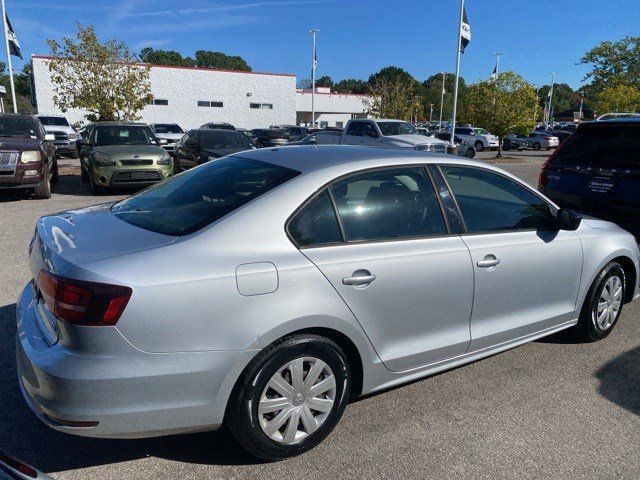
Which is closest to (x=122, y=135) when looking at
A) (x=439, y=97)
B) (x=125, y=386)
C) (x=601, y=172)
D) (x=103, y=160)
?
(x=103, y=160)

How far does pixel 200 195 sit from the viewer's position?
3.10 metres

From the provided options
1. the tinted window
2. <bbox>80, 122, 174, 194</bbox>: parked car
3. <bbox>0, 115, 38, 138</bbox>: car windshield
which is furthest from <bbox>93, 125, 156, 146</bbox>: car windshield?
the tinted window

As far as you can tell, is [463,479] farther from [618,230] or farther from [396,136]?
[396,136]

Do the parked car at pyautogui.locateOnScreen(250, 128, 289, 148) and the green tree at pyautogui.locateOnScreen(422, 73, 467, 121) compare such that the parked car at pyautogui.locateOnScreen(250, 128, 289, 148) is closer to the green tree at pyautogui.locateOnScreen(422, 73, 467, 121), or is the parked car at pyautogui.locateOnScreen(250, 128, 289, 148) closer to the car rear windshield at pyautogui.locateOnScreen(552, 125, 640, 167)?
the car rear windshield at pyautogui.locateOnScreen(552, 125, 640, 167)

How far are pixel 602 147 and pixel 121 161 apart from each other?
30.0 feet

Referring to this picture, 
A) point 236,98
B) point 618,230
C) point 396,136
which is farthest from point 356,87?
point 618,230

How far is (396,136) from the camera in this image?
61.1 feet

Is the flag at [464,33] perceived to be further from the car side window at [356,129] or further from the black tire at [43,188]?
the black tire at [43,188]

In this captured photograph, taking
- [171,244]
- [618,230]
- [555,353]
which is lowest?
[555,353]

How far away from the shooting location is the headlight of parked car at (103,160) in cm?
1102

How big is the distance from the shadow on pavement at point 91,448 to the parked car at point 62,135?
65.4ft

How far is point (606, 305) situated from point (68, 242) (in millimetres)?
4107

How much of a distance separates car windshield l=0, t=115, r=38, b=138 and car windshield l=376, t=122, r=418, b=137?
38.4 ft

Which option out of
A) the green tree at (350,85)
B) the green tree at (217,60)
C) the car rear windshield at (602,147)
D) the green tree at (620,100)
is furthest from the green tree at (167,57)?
the car rear windshield at (602,147)
